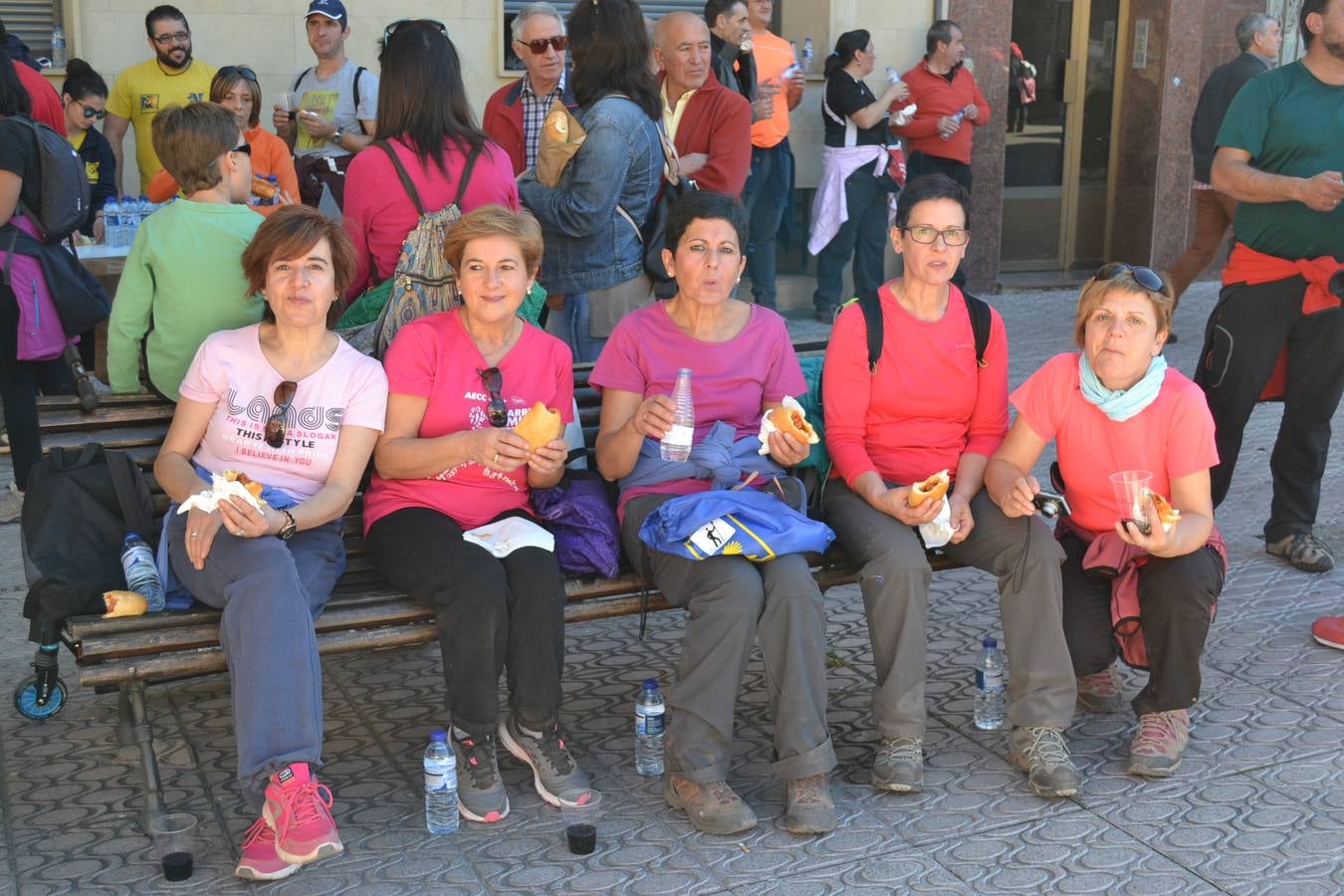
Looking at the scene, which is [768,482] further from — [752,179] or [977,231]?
[977,231]

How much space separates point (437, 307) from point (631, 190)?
3.75ft

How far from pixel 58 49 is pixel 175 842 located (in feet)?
21.6

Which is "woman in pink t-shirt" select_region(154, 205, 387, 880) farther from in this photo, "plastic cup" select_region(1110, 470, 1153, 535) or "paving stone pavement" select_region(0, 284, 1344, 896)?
"plastic cup" select_region(1110, 470, 1153, 535)

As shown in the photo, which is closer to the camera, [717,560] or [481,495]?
[717,560]

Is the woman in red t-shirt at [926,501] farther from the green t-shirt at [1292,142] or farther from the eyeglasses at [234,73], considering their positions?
the eyeglasses at [234,73]

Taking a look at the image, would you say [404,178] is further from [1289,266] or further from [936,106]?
[936,106]

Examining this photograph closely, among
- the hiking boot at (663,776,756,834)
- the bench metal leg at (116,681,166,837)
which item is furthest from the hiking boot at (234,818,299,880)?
the hiking boot at (663,776,756,834)

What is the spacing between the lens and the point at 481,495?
4070mm

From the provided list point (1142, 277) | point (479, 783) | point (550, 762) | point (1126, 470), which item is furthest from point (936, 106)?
point (479, 783)

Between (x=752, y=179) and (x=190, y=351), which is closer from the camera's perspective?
(x=190, y=351)

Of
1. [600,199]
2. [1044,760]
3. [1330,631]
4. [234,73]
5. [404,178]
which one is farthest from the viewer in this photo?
[234,73]

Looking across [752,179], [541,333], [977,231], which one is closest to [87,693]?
[541,333]

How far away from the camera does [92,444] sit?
403 centimetres

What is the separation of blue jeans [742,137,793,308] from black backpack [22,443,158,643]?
6209 mm
